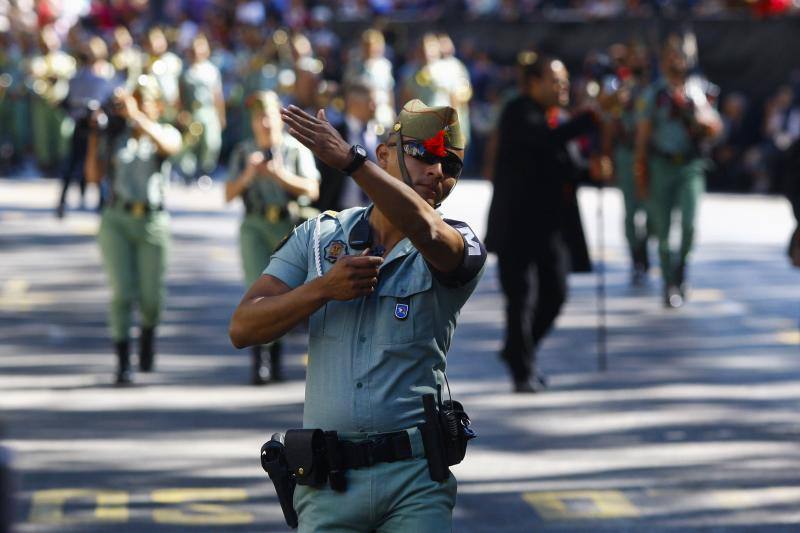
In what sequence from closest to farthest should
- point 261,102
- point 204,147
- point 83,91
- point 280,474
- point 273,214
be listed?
point 280,474 → point 261,102 → point 273,214 → point 83,91 → point 204,147

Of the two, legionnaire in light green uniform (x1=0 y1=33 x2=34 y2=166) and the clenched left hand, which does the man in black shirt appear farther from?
legionnaire in light green uniform (x1=0 y1=33 x2=34 y2=166)

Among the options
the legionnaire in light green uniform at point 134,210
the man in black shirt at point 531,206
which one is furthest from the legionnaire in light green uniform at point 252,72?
the man in black shirt at point 531,206

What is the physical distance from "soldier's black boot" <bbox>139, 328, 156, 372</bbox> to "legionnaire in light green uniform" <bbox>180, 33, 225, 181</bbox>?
40.8ft

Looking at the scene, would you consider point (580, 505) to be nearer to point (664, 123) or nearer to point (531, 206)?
point (531, 206)

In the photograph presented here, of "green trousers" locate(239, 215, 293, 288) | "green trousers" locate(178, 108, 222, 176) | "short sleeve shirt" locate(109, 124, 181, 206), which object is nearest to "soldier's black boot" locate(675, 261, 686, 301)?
"green trousers" locate(239, 215, 293, 288)

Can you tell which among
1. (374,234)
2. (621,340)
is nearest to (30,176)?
(621,340)

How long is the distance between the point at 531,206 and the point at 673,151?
419cm

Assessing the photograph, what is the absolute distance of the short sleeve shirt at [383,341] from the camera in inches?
187

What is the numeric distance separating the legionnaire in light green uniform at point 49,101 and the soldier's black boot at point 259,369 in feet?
46.4

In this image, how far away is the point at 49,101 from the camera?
27.0 meters

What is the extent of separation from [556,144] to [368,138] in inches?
81.8

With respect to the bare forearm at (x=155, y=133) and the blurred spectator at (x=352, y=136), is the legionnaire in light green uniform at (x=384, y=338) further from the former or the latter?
the blurred spectator at (x=352, y=136)

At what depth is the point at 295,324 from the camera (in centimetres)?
468

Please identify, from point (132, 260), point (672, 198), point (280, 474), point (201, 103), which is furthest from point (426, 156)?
point (201, 103)
